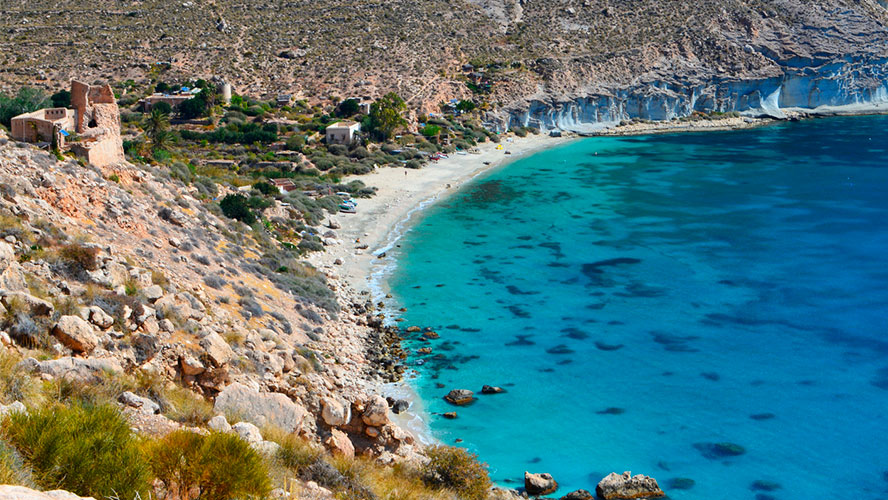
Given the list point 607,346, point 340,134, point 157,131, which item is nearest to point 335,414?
point 607,346

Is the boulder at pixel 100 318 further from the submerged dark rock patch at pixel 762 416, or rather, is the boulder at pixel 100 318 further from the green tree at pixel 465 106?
the green tree at pixel 465 106

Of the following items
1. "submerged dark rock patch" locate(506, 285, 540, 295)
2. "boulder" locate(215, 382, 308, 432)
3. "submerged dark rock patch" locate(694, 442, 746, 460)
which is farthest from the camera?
"submerged dark rock patch" locate(506, 285, 540, 295)

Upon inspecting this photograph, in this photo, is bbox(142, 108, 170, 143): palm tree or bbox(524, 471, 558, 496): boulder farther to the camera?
bbox(142, 108, 170, 143): palm tree

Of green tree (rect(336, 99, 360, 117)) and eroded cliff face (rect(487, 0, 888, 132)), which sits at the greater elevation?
eroded cliff face (rect(487, 0, 888, 132))

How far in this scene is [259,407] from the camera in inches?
540

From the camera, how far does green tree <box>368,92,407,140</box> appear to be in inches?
2613

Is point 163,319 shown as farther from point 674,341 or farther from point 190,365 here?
point 674,341

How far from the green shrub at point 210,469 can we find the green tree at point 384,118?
59.6 metres

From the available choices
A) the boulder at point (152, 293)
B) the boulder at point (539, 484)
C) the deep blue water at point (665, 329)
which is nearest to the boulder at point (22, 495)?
the boulder at point (152, 293)

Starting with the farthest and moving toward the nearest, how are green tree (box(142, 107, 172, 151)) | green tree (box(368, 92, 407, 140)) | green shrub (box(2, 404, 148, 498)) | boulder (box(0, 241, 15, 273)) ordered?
green tree (box(368, 92, 407, 140))
green tree (box(142, 107, 172, 151))
boulder (box(0, 241, 15, 273))
green shrub (box(2, 404, 148, 498))

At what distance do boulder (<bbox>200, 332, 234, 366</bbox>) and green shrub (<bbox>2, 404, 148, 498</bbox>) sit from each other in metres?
7.15

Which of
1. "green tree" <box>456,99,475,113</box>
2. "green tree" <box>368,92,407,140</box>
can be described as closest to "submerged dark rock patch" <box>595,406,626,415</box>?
"green tree" <box>368,92,407,140</box>

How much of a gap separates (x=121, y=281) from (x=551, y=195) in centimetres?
4300

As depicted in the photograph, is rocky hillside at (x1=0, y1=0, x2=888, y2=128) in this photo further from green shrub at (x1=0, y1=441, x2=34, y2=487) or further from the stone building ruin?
green shrub at (x1=0, y1=441, x2=34, y2=487)
